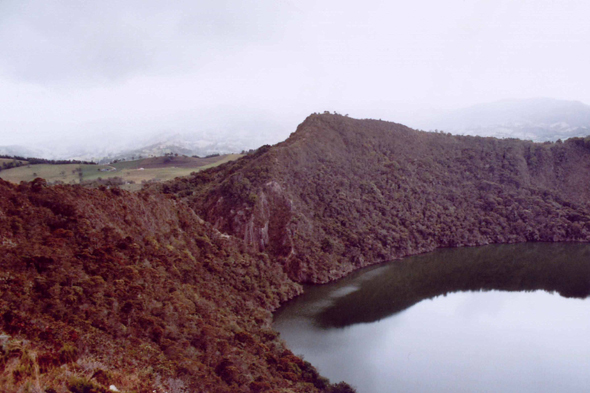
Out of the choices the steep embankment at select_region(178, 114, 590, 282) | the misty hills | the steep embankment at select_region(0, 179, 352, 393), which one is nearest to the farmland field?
the misty hills

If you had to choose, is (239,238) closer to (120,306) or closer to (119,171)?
(120,306)

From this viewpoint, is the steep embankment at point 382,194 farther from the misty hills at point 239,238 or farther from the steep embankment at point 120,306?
the steep embankment at point 120,306

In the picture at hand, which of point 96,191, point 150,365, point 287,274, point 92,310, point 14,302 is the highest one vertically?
point 96,191

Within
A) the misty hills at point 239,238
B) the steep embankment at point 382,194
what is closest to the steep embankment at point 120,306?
the misty hills at point 239,238

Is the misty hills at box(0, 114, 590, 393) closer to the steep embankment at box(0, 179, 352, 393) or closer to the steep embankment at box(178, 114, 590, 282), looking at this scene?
the steep embankment at box(0, 179, 352, 393)

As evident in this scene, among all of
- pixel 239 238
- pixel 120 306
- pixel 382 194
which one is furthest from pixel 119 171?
pixel 120 306

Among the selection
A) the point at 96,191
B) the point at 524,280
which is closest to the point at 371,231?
the point at 524,280

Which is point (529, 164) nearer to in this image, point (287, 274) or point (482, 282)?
point (482, 282)
